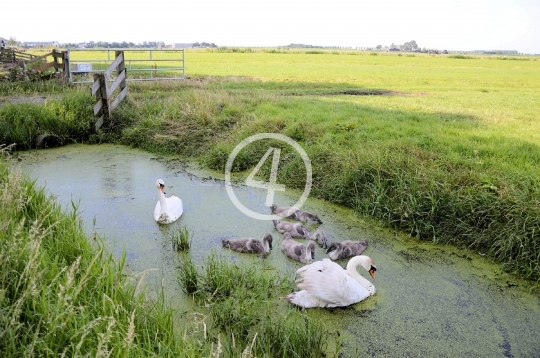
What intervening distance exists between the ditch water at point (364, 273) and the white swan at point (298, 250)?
91 mm

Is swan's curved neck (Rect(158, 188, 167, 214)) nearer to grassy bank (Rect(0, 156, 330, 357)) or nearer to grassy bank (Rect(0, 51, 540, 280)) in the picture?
grassy bank (Rect(0, 156, 330, 357))

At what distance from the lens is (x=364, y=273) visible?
4.66 meters

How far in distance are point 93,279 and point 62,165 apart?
5.46 m

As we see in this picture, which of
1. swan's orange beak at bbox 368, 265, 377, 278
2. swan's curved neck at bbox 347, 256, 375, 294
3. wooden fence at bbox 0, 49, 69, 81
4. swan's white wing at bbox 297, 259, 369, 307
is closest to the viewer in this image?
swan's white wing at bbox 297, 259, 369, 307

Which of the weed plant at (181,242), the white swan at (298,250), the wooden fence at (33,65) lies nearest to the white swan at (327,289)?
the white swan at (298,250)

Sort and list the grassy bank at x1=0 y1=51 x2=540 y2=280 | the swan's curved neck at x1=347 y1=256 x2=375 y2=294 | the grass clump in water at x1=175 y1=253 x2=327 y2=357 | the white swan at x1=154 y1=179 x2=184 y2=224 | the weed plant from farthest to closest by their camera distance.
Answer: the white swan at x1=154 y1=179 x2=184 y2=224, the grassy bank at x1=0 y1=51 x2=540 y2=280, the weed plant, the swan's curved neck at x1=347 y1=256 x2=375 y2=294, the grass clump in water at x1=175 y1=253 x2=327 y2=357

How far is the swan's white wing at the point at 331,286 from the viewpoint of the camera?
3814mm

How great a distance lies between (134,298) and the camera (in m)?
3.07

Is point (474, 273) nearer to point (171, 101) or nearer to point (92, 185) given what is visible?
point (92, 185)

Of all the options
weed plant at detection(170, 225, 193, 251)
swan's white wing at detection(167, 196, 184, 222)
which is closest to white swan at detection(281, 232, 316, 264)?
weed plant at detection(170, 225, 193, 251)

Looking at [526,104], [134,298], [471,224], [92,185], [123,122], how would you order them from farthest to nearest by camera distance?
[526,104], [123,122], [92,185], [471,224], [134,298]

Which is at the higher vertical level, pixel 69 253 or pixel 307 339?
pixel 69 253

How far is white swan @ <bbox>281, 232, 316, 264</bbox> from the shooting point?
15.4 feet

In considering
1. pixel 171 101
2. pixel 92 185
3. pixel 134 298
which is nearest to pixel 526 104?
pixel 171 101
